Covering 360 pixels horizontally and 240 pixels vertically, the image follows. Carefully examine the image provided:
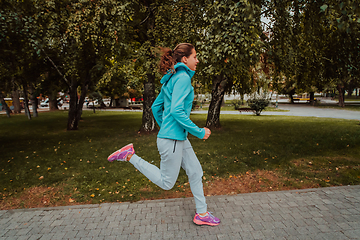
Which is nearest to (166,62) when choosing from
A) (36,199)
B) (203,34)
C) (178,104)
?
(178,104)

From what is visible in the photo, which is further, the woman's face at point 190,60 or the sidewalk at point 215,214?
the sidewalk at point 215,214

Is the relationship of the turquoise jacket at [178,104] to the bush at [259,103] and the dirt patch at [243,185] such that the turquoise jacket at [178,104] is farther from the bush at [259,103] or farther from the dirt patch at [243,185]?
the bush at [259,103]

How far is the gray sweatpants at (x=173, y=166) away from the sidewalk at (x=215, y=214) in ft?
1.56

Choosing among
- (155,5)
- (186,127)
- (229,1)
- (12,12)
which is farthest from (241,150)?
(12,12)

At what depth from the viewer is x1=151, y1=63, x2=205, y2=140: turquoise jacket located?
8.55 ft

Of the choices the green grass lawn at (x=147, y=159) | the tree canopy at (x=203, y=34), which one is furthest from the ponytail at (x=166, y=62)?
the green grass lawn at (x=147, y=159)

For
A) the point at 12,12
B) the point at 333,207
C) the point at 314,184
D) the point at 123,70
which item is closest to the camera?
Answer: the point at 333,207

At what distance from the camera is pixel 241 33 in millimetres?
4750

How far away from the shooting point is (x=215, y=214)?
3.36 meters

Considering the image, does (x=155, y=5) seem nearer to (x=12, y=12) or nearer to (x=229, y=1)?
(x=12, y=12)

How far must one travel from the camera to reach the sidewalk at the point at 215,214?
2.92 metres

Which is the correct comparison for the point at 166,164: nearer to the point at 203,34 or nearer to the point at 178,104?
the point at 178,104

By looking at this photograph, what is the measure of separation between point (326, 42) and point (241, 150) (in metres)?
4.61

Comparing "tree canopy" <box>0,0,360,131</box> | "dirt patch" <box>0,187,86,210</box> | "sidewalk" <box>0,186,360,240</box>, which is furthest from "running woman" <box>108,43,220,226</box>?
"tree canopy" <box>0,0,360,131</box>
